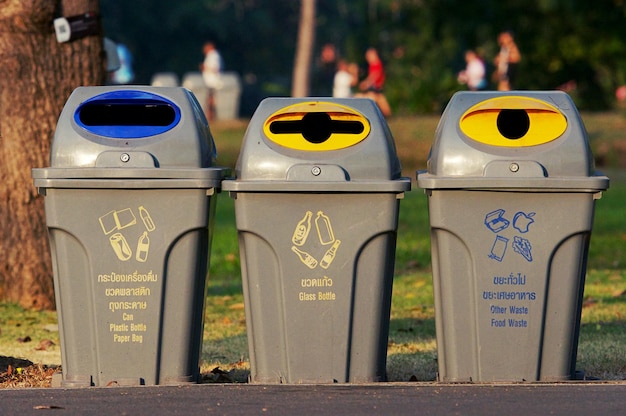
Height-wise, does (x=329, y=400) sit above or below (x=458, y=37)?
below

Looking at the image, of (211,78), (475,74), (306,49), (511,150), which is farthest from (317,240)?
(211,78)

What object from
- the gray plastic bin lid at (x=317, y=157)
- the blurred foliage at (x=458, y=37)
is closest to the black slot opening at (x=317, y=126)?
the gray plastic bin lid at (x=317, y=157)

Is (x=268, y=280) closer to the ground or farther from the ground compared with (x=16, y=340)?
farther from the ground

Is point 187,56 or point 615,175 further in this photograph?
point 187,56

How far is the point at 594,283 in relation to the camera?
34.0 ft

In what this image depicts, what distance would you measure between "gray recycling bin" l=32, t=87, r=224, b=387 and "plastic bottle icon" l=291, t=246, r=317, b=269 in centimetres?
42

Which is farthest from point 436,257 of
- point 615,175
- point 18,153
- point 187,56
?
point 187,56

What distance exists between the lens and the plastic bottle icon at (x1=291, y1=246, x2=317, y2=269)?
6.10 m

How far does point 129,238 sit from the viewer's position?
20.0 ft

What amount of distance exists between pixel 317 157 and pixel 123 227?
92cm

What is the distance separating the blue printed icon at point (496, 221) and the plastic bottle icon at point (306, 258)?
2.58 ft

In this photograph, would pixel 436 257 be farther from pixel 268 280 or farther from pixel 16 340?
pixel 16 340

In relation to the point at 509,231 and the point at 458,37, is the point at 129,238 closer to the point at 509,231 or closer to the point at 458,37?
the point at 509,231

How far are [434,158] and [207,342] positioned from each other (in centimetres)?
239
